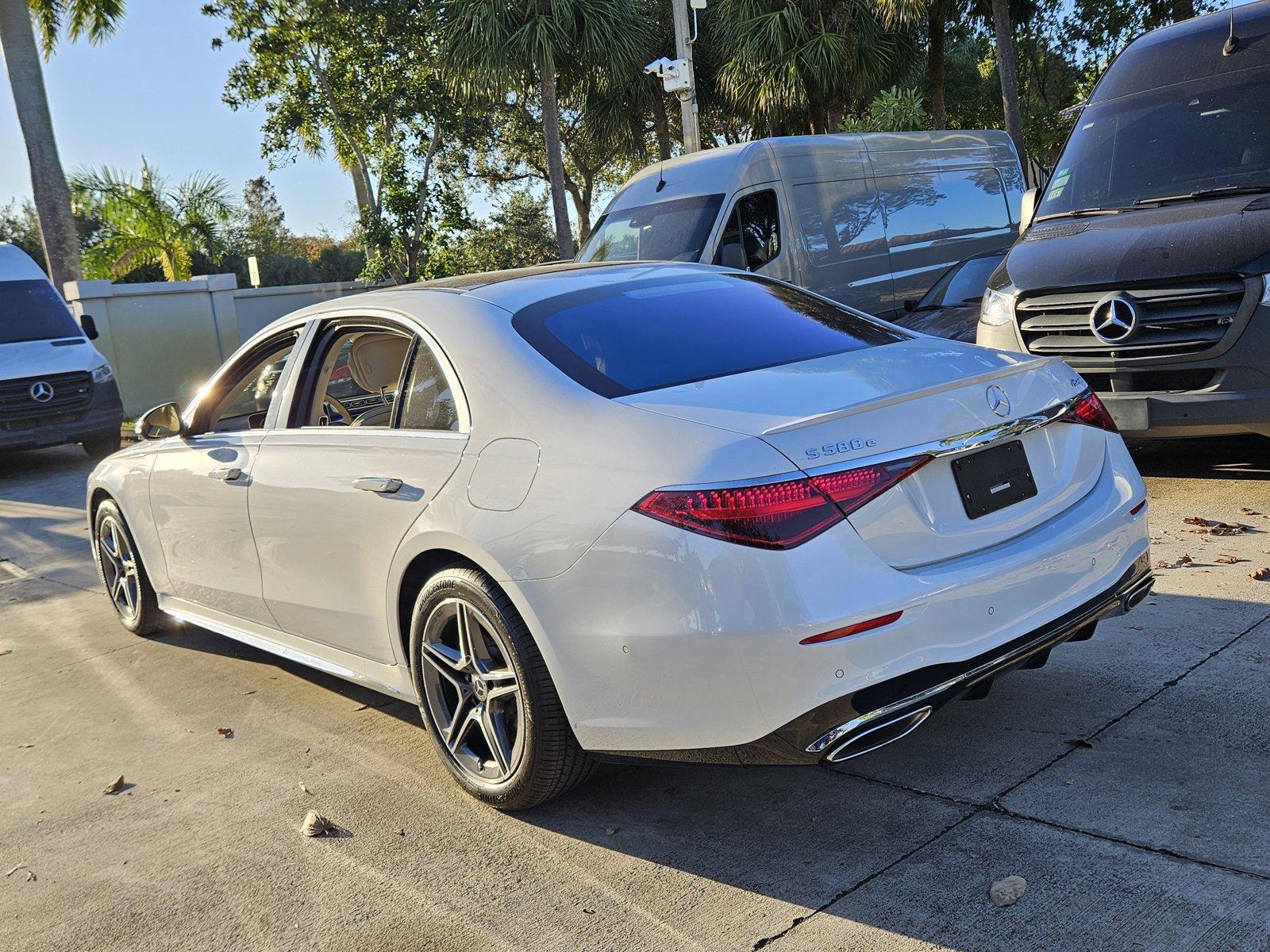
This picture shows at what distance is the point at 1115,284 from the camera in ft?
20.5

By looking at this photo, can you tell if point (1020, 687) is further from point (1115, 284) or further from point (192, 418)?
point (192, 418)

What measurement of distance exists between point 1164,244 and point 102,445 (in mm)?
11648

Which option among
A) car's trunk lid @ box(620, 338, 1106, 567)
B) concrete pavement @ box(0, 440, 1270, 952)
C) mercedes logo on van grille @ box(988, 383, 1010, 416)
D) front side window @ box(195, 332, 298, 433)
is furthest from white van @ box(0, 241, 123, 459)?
mercedes logo on van grille @ box(988, 383, 1010, 416)

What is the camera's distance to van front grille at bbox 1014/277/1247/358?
19.7ft

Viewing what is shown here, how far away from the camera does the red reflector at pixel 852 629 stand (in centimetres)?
285

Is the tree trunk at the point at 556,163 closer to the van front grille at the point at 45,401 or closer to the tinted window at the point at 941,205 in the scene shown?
the tinted window at the point at 941,205

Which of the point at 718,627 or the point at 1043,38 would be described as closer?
the point at 718,627

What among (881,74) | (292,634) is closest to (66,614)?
(292,634)

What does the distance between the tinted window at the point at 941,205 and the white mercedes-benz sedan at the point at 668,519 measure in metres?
8.43

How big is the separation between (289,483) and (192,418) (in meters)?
1.11

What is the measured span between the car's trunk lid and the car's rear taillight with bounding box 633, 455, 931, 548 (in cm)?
4

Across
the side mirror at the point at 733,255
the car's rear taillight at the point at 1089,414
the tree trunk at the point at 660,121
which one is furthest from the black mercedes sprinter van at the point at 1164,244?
the tree trunk at the point at 660,121

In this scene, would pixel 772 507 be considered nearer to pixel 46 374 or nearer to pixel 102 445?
pixel 46 374

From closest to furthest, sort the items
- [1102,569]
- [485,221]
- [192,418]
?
[1102,569]
[192,418]
[485,221]
